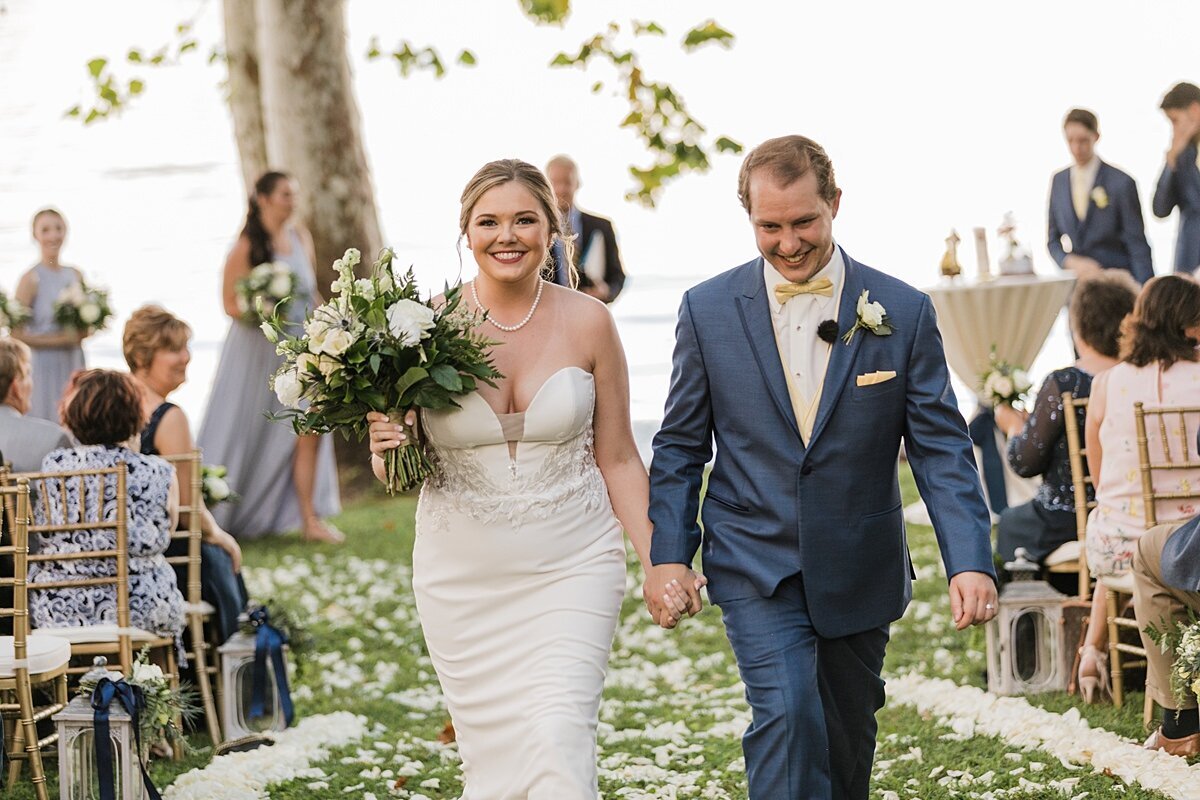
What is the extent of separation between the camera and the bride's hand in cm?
471

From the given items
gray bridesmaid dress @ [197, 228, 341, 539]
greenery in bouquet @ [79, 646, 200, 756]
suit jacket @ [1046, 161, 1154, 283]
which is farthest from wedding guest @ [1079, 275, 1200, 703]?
gray bridesmaid dress @ [197, 228, 341, 539]

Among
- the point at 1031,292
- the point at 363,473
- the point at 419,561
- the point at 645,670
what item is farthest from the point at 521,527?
the point at 363,473

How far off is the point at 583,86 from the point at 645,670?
13587 millimetres

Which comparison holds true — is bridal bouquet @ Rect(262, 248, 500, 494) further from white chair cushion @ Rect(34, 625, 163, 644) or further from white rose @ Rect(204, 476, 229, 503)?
white rose @ Rect(204, 476, 229, 503)

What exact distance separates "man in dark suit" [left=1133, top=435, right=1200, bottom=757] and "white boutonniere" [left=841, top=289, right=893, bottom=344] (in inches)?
81.5

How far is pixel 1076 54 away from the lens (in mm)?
18922

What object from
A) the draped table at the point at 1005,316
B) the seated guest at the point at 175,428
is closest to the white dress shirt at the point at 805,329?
the seated guest at the point at 175,428

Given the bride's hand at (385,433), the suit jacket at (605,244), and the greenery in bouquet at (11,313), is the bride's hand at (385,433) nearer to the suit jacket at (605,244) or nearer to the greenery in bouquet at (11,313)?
the suit jacket at (605,244)

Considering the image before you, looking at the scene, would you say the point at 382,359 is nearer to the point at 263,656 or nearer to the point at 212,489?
the point at 263,656

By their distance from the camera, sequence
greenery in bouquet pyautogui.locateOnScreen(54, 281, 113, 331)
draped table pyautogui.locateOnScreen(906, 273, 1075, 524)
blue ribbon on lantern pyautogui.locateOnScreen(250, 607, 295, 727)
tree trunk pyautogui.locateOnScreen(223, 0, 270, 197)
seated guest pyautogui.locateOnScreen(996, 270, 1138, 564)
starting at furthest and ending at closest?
tree trunk pyautogui.locateOnScreen(223, 0, 270, 197) < greenery in bouquet pyautogui.locateOnScreen(54, 281, 113, 331) < draped table pyautogui.locateOnScreen(906, 273, 1075, 524) < seated guest pyautogui.locateOnScreen(996, 270, 1138, 564) < blue ribbon on lantern pyautogui.locateOnScreen(250, 607, 295, 727)

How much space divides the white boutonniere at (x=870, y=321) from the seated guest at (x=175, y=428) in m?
3.95

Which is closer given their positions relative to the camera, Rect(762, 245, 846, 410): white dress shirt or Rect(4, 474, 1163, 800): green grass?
Rect(762, 245, 846, 410): white dress shirt

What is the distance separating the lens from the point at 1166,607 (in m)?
5.97

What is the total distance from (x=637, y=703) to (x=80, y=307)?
277 inches
